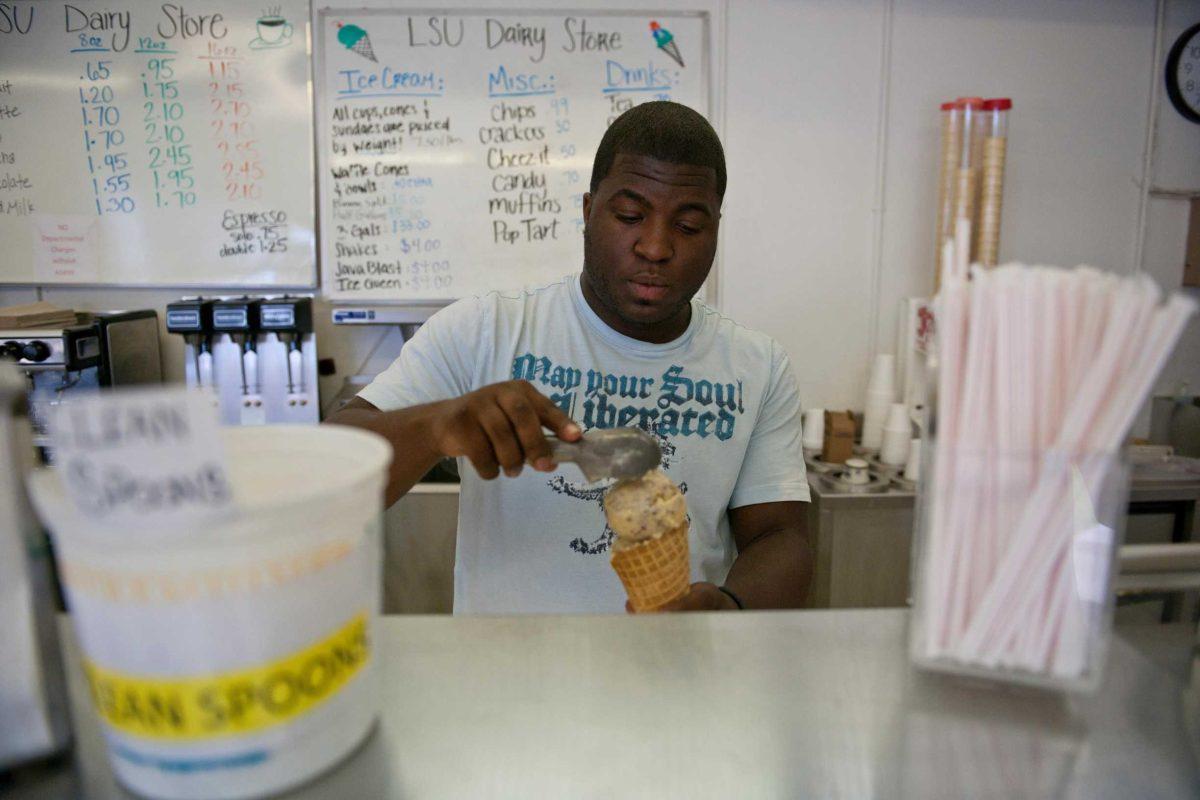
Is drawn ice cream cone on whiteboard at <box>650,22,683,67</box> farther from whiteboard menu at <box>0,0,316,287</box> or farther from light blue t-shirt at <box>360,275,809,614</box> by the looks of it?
light blue t-shirt at <box>360,275,809,614</box>

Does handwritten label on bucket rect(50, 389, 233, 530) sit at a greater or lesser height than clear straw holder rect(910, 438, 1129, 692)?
greater

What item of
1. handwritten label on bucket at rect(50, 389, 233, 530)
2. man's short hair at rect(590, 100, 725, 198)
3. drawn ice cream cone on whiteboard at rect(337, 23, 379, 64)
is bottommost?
handwritten label on bucket at rect(50, 389, 233, 530)

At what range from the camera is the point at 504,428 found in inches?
35.5

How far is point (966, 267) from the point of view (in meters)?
0.54

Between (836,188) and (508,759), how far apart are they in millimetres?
3312

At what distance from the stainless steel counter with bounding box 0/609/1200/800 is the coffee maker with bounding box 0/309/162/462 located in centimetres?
255

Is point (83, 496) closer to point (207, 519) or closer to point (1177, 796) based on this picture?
point (207, 519)

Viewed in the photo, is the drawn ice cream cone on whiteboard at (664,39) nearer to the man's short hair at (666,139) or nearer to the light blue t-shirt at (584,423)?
the man's short hair at (666,139)

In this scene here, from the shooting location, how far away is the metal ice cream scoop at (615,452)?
2.73 feet

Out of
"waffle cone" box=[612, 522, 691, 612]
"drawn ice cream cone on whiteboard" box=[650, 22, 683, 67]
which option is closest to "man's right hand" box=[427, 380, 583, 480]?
"waffle cone" box=[612, 522, 691, 612]

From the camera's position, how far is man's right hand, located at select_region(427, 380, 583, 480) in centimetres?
88

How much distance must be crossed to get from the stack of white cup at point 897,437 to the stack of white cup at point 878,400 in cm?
14

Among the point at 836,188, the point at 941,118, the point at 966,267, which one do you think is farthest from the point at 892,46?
the point at 966,267

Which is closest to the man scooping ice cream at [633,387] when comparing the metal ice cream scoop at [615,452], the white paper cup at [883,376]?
the metal ice cream scoop at [615,452]
